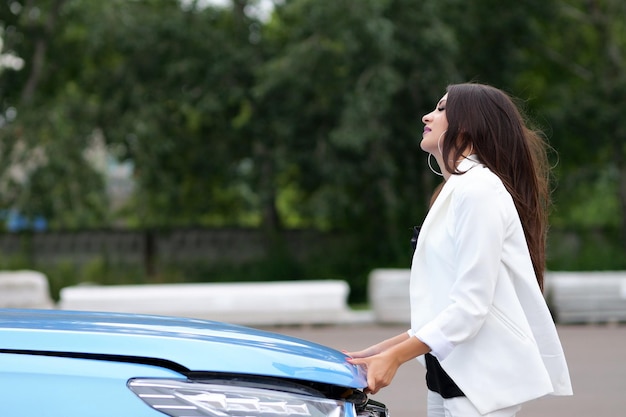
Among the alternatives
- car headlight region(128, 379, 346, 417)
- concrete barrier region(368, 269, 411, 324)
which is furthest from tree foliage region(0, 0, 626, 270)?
car headlight region(128, 379, 346, 417)

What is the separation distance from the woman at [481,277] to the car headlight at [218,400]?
13.4 inches

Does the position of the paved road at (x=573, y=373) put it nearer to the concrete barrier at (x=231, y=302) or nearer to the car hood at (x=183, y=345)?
the concrete barrier at (x=231, y=302)

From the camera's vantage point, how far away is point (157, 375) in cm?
246

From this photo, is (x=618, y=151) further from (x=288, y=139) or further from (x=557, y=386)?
(x=557, y=386)

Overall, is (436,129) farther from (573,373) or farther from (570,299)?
(570,299)

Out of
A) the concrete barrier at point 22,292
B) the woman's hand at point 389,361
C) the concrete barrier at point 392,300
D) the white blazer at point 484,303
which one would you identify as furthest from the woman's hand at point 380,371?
the concrete barrier at point 22,292

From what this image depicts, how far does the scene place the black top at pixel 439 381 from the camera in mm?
2854

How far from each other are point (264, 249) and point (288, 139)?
168 inches

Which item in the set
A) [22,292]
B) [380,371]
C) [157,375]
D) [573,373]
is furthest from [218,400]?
[22,292]

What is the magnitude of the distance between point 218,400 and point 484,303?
826 millimetres

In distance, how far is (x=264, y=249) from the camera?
23828 mm

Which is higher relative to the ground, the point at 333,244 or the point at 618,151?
the point at 618,151

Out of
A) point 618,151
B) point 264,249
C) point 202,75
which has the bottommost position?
point 264,249

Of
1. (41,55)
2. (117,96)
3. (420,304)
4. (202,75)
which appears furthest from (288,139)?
(420,304)
